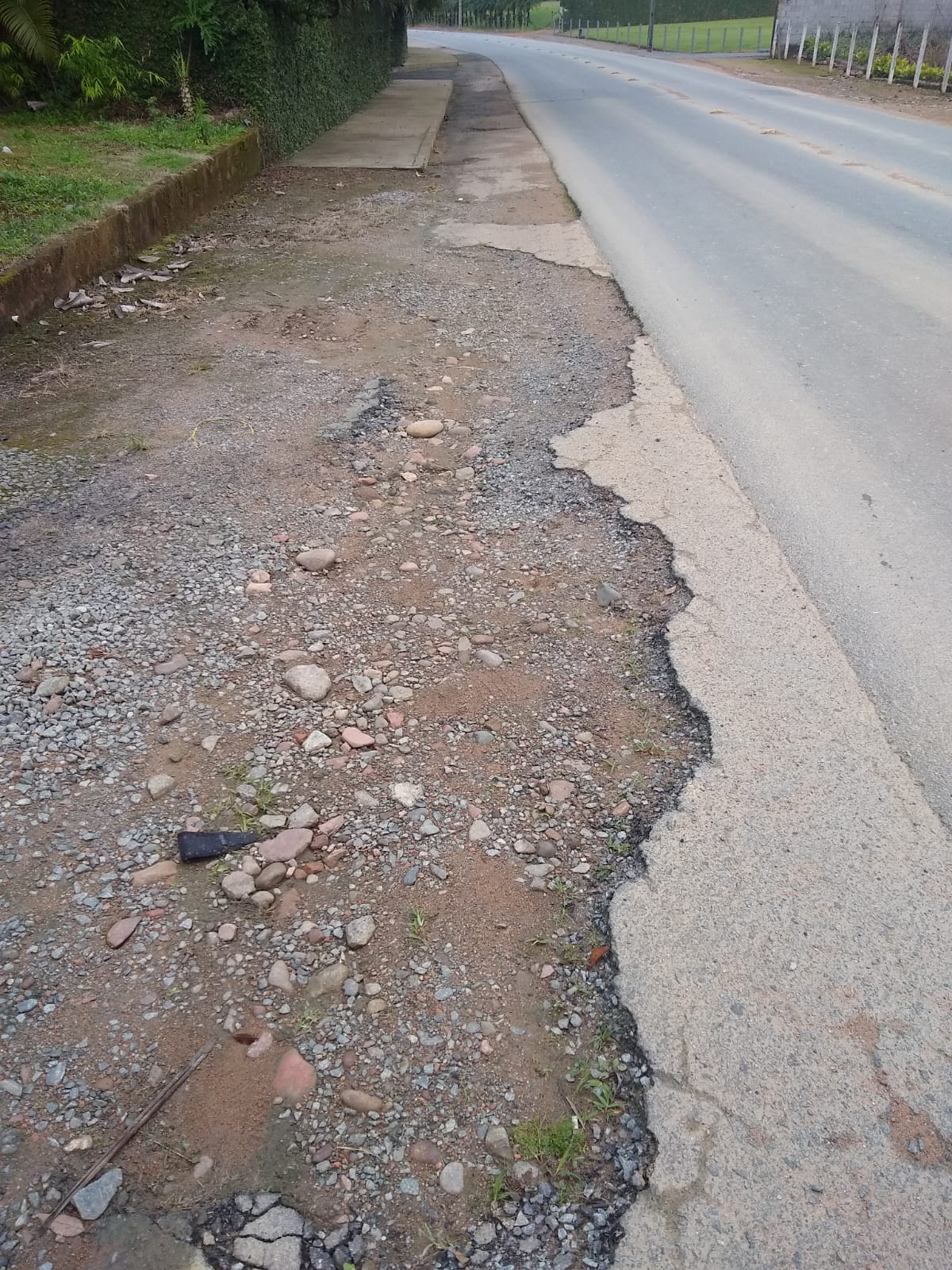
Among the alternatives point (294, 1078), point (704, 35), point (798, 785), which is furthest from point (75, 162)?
point (704, 35)

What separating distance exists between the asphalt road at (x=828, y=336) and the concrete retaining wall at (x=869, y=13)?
41.9 feet

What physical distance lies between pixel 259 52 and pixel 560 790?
11612 millimetres

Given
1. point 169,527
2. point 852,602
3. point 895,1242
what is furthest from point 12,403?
point 895,1242

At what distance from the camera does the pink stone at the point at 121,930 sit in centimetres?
223

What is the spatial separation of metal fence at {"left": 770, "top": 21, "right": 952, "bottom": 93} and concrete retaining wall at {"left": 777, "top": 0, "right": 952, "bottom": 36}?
0.45 ft

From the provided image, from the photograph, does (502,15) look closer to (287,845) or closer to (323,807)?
(323,807)

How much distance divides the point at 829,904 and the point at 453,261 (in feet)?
22.9

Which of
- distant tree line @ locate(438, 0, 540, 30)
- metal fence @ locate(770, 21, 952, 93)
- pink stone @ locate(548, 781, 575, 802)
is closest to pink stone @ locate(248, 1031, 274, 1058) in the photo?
pink stone @ locate(548, 781, 575, 802)

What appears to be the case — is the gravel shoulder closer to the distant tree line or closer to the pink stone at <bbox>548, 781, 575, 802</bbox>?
the pink stone at <bbox>548, 781, 575, 802</bbox>

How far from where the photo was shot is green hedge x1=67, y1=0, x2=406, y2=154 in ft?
34.3

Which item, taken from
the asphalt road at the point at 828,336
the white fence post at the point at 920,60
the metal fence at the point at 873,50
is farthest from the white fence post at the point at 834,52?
the asphalt road at the point at 828,336

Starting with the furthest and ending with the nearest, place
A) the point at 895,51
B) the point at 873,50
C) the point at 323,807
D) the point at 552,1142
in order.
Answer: the point at 873,50
the point at 895,51
the point at 323,807
the point at 552,1142

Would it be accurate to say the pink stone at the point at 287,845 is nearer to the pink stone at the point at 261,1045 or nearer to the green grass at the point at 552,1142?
the pink stone at the point at 261,1045

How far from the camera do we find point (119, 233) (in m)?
7.29
